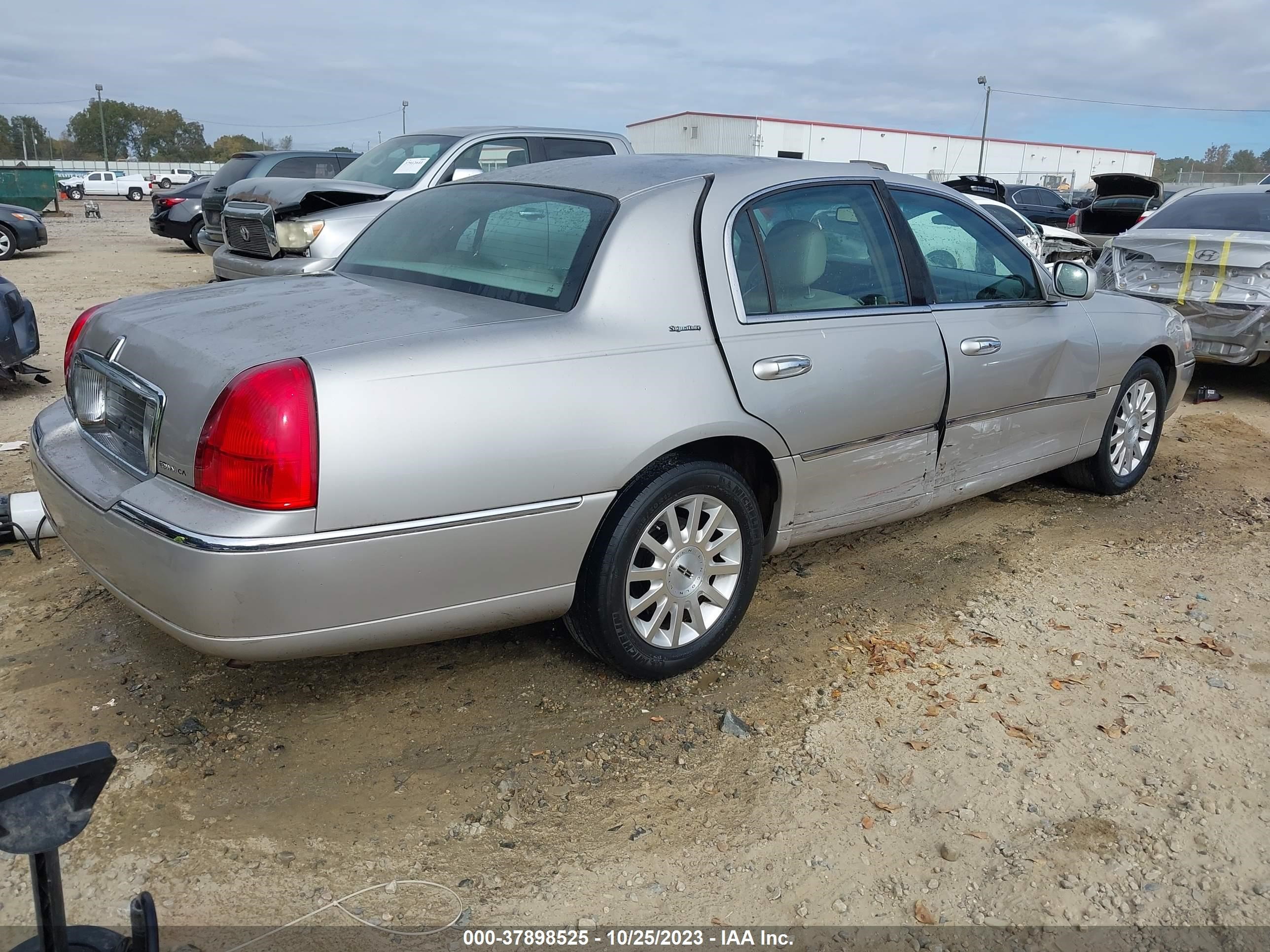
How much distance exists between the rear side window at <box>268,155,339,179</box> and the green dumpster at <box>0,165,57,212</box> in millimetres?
13553

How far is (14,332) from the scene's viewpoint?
657cm

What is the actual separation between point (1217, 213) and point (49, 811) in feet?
29.7

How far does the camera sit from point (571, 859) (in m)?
2.50

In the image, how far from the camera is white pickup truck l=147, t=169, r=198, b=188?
3797cm

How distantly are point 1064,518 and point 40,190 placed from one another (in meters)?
26.5

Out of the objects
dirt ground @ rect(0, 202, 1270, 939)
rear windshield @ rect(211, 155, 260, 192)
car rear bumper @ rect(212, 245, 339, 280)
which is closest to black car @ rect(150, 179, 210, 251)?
rear windshield @ rect(211, 155, 260, 192)

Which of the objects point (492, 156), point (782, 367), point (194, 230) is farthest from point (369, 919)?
point (194, 230)

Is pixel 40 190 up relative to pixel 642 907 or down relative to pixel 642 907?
up

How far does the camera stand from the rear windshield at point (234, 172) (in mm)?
13172

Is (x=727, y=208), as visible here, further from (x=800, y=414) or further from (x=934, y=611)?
(x=934, y=611)

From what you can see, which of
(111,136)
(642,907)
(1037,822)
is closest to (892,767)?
(1037,822)

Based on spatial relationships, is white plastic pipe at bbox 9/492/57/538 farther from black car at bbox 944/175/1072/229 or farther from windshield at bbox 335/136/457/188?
black car at bbox 944/175/1072/229

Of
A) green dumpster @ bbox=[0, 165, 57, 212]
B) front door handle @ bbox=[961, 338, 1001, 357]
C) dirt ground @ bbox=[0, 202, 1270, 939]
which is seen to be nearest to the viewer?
dirt ground @ bbox=[0, 202, 1270, 939]

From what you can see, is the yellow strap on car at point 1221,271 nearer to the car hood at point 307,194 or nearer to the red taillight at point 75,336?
the car hood at point 307,194
